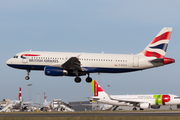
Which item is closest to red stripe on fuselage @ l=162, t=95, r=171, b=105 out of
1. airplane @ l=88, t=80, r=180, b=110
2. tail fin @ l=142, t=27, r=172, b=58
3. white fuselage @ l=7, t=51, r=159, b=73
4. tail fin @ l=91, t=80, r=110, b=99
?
airplane @ l=88, t=80, r=180, b=110

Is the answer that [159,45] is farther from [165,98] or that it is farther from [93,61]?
[165,98]

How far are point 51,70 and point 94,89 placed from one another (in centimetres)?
3908

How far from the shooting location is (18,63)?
56.6 meters

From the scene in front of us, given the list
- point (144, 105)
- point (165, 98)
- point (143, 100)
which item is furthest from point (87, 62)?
point (165, 98)

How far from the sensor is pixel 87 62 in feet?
181

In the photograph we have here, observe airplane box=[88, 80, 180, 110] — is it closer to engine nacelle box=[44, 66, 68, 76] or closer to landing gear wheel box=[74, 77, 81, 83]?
landing gear wheel box=[74, 77, 81, 83]

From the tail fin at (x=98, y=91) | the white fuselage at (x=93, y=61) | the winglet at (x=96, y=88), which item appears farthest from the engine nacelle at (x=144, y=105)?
the white fuselage at (x=93, y=61)

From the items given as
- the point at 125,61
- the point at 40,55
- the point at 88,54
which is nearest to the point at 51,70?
the point at 40,55

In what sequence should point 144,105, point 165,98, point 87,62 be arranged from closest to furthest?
point 87,62 < point 144,105 < point 165,98

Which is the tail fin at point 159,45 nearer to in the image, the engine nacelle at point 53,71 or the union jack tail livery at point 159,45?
the union jack tail livery at point 159,45

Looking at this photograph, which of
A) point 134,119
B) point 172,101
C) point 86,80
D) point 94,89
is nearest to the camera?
point 134,119

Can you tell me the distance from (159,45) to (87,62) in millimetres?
14672

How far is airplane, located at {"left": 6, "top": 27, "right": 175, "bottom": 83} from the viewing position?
54.5 m

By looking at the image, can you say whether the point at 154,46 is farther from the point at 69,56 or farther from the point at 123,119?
the point at 123,119
